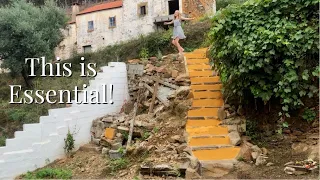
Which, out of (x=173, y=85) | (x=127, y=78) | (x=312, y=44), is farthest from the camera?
(x=127, y=78)

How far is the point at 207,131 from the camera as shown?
22.5 feet

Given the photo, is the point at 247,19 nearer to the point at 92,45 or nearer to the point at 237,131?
the point at 237,131

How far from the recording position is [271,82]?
6.37 meters

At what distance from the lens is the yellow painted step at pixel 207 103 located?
767cm

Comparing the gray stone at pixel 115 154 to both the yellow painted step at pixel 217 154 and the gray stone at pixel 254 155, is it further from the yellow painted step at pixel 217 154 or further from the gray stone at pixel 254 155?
the gray stone at pixel 254 155

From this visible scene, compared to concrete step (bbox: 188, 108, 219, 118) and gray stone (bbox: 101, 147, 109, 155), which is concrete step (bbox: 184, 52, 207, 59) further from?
gray stone (bbox: 101, 147, 109, 155)

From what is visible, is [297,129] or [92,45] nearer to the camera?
A: [297,129]

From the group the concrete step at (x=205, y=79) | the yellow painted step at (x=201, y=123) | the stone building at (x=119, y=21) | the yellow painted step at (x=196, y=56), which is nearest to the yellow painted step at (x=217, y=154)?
the yellow painted step at (x=201, y=123)

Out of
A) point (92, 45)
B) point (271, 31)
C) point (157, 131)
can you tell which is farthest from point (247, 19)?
point (92, 45)

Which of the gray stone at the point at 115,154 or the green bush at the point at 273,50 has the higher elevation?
the green bush at the point at 273,50

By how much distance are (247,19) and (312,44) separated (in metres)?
1.38

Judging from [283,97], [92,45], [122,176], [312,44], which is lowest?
[122,176]

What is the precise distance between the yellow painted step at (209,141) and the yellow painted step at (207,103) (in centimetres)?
121

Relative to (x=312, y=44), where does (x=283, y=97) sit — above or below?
below
